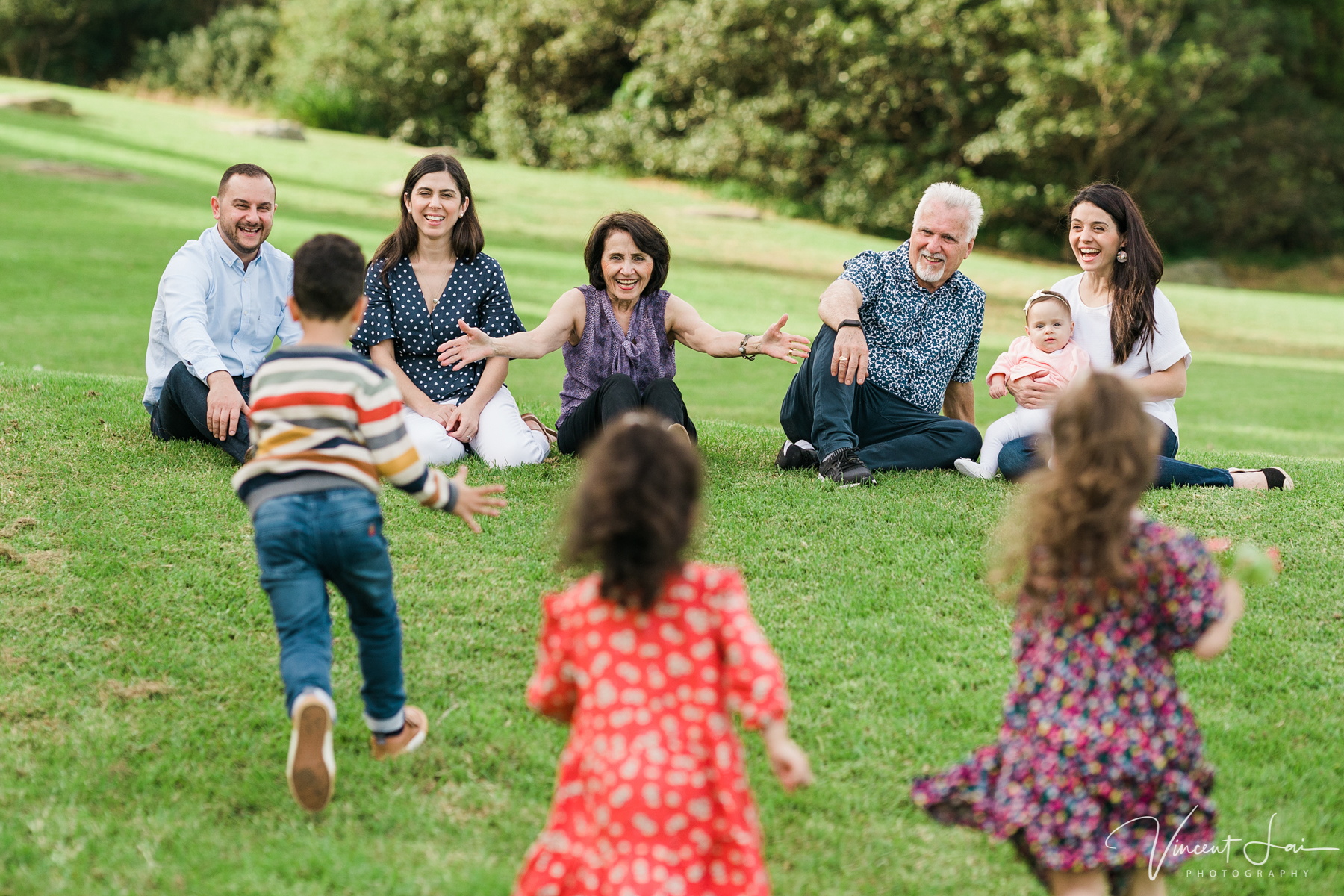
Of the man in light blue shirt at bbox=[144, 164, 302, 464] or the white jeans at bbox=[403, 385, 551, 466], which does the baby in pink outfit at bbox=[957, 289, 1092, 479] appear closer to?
the white jeans at bbox=[403, 385, 551, 466]

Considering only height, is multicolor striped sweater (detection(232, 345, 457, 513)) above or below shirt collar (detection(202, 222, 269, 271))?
below

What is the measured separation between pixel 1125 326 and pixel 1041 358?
42 centimetres

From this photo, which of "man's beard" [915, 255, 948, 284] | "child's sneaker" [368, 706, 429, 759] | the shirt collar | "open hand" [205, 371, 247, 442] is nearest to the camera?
"child's sneaker" [368, 706, 429, 759]

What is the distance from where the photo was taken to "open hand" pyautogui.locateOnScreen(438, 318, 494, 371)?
5082mm

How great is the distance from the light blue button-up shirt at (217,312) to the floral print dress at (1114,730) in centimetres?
405

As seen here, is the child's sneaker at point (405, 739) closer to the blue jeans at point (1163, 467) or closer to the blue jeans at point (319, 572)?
the blue jeans at point (319, 572)

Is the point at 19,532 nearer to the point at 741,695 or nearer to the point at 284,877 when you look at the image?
the point at 284,877

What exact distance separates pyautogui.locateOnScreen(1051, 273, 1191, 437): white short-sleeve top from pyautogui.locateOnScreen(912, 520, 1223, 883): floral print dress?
3.38 metres

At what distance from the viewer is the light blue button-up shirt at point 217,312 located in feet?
17.1

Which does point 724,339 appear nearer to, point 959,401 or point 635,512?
point 959,401

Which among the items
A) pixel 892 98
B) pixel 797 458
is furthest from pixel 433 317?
pixel 892 98

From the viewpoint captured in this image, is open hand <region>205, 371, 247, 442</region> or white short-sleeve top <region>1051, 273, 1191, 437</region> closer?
open hand <region>205, 371, 247, 442</region>

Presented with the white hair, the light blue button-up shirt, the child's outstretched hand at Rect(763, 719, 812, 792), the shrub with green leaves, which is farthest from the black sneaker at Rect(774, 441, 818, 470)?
the shrub with green leaves

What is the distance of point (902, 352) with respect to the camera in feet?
19.2
